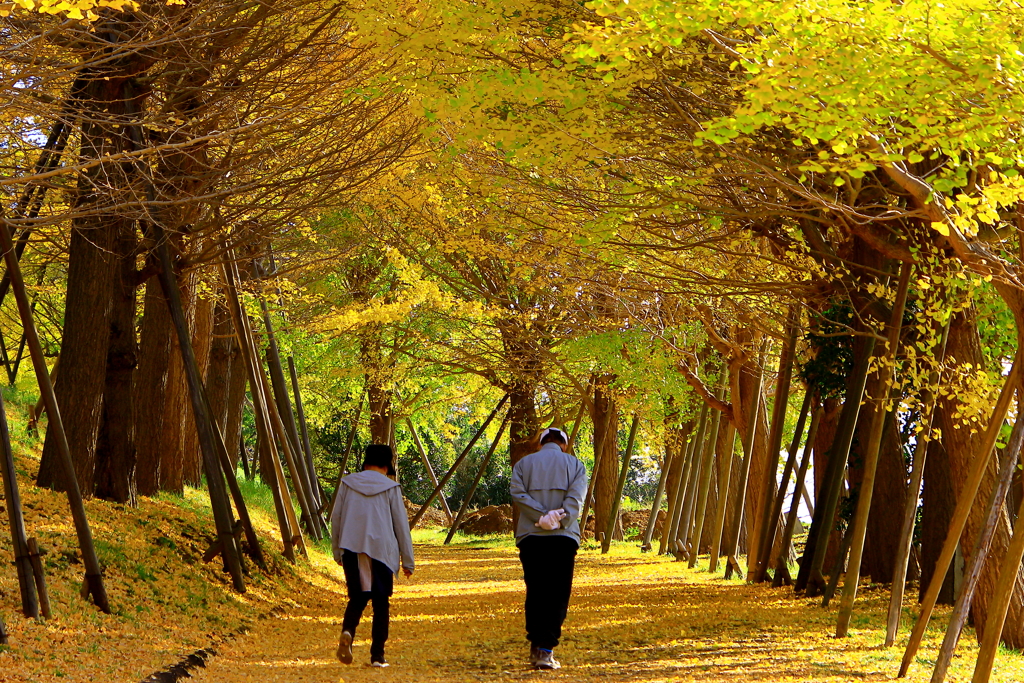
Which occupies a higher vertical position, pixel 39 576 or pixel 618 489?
pixel 618 489

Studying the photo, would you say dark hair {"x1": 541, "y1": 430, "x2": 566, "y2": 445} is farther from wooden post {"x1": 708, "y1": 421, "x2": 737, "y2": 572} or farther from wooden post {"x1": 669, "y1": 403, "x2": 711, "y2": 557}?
wooden post {"x1": 669, "y1": 403, "x2": 711, "y2": 557}

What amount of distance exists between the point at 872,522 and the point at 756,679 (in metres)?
7.20

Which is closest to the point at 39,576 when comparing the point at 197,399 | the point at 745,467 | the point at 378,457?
the point at 378,457

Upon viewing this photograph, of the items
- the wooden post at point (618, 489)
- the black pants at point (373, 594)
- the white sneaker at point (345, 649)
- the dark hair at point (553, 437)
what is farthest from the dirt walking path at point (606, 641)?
the wooden post at point (618, 489)

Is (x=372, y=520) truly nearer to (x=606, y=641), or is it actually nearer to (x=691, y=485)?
(x=606, y=641)

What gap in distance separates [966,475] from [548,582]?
4206 millimetres

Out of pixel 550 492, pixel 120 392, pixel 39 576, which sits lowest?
pixel 39 576

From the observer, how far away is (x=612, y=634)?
32.2 feet

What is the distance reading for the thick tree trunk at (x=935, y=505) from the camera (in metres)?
11.1

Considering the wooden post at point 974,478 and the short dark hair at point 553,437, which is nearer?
the wooden post at point 974,478

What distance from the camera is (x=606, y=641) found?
9.27 metres

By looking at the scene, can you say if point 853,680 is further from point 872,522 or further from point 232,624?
point 872,522

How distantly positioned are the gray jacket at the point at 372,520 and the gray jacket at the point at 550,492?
893 millimetres

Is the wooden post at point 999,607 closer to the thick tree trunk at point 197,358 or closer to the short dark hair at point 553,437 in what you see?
the short dark hair at point 553,437
